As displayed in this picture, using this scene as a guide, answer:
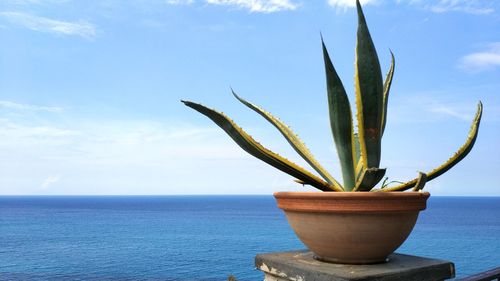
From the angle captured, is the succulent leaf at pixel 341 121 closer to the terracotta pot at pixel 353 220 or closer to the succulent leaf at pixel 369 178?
A: the succulent leaf at pixel 369 178

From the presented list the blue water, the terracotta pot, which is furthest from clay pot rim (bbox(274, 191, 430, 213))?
the blue water

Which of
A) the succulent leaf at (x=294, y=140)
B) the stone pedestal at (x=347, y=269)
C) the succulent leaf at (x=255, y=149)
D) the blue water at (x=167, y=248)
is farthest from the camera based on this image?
the blue water at (x=167, y=248)

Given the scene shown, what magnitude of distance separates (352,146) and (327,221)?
0.28 m

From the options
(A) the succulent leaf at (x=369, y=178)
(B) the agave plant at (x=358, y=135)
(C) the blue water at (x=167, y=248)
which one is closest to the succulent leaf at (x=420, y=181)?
(B) the agave plant at (x=358, y=135)

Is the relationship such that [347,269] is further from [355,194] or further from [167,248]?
[167,248]

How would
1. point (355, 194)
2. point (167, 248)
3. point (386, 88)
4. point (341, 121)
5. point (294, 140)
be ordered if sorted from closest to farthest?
point (355, 194), point (341, 121), point (294, 140), point (386, 88), point (167, 248)

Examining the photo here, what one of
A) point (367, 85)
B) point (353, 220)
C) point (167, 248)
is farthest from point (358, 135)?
point (167, 248)

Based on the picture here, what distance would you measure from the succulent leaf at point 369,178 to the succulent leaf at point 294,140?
120 millimetres

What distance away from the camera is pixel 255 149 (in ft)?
5.16

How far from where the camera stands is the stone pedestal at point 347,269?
4.74 feet

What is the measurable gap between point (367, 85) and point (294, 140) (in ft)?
1.21

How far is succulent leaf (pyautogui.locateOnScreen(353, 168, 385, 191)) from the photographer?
4.77 ft

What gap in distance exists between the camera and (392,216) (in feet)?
4.96

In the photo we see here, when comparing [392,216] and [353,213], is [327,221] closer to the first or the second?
[353,213]
